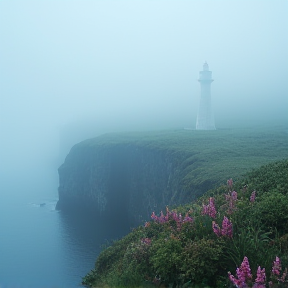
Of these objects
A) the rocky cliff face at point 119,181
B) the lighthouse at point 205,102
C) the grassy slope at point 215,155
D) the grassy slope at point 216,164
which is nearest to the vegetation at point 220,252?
the grassy slope at point 216,164

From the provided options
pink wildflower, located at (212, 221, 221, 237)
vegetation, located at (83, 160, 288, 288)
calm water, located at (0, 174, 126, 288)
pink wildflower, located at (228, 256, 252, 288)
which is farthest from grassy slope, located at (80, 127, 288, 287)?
calm water, located at (0, 174, 126, 288)

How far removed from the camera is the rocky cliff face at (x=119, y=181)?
128ft

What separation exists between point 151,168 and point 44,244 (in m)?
12.7

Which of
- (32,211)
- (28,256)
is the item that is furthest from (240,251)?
(32,211)

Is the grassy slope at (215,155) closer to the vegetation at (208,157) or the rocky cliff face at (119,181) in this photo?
the vegetation at (208,157)

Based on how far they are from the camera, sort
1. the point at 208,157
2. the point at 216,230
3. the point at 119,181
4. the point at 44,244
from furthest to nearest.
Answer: the point at 119,181
the point at 44,244
the point at 208,157
the point at 216,230

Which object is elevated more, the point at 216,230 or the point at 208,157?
the point at 216,230

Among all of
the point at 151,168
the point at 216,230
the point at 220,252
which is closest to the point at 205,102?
the point at 151,168

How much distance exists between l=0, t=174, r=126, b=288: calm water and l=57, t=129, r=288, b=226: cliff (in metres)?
3.58

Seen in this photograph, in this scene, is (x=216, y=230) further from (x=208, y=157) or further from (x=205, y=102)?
(x=205, y=102)

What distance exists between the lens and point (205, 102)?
206 ft

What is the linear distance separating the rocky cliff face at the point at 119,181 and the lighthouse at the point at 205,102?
16995 mm

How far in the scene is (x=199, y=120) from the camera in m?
63.3

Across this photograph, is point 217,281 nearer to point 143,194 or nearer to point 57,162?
point 143,194
